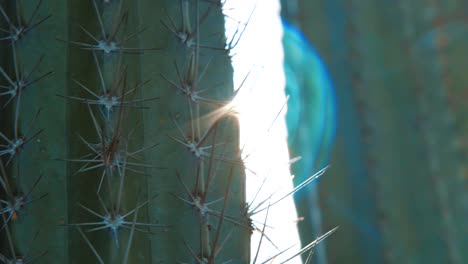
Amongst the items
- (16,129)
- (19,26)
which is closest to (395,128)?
(16,129)

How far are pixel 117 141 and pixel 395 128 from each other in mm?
752

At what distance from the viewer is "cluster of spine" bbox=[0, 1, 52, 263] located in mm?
2150

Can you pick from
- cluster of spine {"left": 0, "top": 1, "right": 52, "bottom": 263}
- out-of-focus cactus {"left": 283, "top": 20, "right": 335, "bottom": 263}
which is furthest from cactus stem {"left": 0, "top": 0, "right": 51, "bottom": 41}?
out-of-focus cactus {"left": 283, "top": 20, "right": 335, "bottom": 263}

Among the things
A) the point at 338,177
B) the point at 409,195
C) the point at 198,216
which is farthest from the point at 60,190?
the point at 409,195

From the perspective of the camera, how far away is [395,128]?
1.95m

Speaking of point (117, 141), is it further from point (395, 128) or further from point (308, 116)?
point (395, 128)

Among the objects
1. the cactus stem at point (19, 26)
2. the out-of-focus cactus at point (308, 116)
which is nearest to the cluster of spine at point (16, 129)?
the cactus stem at point (19, 26)

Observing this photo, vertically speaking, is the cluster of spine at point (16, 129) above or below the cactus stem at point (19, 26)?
below

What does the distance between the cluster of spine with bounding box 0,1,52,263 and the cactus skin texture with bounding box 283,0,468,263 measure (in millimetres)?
804

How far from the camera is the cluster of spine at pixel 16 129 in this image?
2150mm

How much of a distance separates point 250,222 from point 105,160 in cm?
55

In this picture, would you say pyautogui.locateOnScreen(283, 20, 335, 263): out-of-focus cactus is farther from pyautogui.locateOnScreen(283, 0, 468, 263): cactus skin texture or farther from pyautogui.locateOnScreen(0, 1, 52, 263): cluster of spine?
pyautogui.locateOnScreen(0, 1, 52, 263): cluster of spine

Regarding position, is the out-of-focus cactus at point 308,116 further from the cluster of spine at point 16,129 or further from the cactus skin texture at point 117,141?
the cluster of spine at point 16,129

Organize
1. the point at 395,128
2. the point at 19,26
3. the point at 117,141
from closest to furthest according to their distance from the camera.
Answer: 1. the point at 395,128
2. the point at 117,141
3. the point at 19,26
